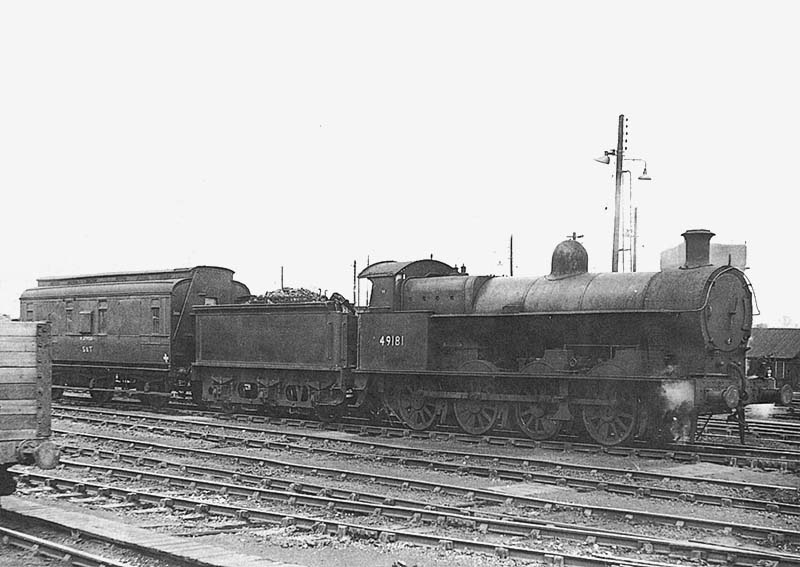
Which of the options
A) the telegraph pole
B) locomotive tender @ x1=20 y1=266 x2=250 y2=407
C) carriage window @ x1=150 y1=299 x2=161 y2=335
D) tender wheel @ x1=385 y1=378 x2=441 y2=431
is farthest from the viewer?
the telegraph pole

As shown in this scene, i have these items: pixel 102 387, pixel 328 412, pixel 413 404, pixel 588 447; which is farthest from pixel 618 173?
pixel 102 387

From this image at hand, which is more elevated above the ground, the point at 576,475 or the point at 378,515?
the point at 378,515

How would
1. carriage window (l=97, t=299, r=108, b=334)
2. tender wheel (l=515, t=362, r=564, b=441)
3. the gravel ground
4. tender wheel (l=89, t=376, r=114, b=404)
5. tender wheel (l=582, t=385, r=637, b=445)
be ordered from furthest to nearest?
tender wheel (l=89, t=376, r=114, b=404)
carriage window (l=97, t=299, r=108, b=334)
tender wheel (l=515, t=362, r=564, b=441)
tender wheel (l=582, t=385, r=637, b=445)
the gravel ground

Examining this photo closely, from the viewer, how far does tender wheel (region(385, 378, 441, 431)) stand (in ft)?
55.1

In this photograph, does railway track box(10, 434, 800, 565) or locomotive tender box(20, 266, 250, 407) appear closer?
railway track box(10, 434, 800, 565)

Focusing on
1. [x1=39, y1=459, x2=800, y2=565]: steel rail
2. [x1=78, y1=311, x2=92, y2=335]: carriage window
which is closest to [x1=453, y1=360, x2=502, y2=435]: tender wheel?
[x1=39, y1=459, x2=800, y2=565]: steel rail

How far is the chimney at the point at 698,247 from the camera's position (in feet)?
47.8

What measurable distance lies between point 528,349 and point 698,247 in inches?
133

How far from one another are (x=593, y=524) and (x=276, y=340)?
11.2 meters

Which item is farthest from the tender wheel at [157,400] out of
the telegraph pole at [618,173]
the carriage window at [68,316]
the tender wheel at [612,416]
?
the telegraph pole at [618,173]

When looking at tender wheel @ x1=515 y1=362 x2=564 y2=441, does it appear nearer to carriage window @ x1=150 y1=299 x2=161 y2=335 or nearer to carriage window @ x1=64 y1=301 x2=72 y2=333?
carriage window @ x1=150 y1=299 x2=161 y2=335

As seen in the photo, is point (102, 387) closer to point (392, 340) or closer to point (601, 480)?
point (392, 340)

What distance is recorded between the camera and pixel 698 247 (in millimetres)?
14711

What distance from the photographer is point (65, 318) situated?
24.8 m
